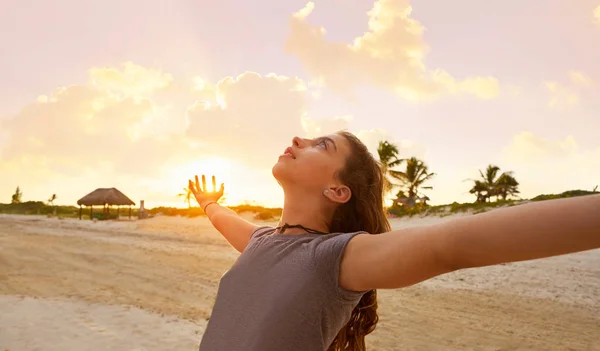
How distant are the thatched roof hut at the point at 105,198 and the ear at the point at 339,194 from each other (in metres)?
43.2

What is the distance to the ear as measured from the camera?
1.87 meters

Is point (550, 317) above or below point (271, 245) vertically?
below

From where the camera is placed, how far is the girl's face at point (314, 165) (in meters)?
1.90

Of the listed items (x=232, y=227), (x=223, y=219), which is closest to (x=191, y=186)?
(x=223, y=219)

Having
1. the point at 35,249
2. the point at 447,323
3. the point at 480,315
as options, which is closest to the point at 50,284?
the point at 35,249

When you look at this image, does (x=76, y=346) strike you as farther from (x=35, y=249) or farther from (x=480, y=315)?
(x=35, y=249)

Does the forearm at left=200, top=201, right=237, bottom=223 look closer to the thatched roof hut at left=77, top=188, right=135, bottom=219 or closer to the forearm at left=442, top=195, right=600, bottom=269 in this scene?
the forearm at left=442, top=195, right=600, bottom=269

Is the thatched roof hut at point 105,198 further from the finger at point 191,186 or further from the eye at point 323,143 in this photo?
the eye at point 323,143

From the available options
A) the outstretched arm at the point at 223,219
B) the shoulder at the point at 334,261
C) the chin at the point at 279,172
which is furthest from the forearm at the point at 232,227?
the shoulder at the point at 334,261

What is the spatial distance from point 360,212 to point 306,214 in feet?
0.83

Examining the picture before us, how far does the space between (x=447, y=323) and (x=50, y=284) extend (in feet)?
27.1

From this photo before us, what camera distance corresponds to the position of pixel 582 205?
3.26ft

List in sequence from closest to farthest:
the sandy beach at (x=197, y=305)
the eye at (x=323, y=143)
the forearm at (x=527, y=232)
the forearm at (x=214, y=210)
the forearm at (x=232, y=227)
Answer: the forearm at (x=527, y=232), the eye at (x=323, y=143), the forearm at (x=232, y=227), the forearm at (x=214, y=210), the sandy beach at (x=197, y=305)

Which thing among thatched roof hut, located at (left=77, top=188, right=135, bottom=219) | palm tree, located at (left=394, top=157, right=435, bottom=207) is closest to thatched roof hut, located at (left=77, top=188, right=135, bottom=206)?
thatched roof hut, located at (left=77, top=188, right=135, bottom=219)
